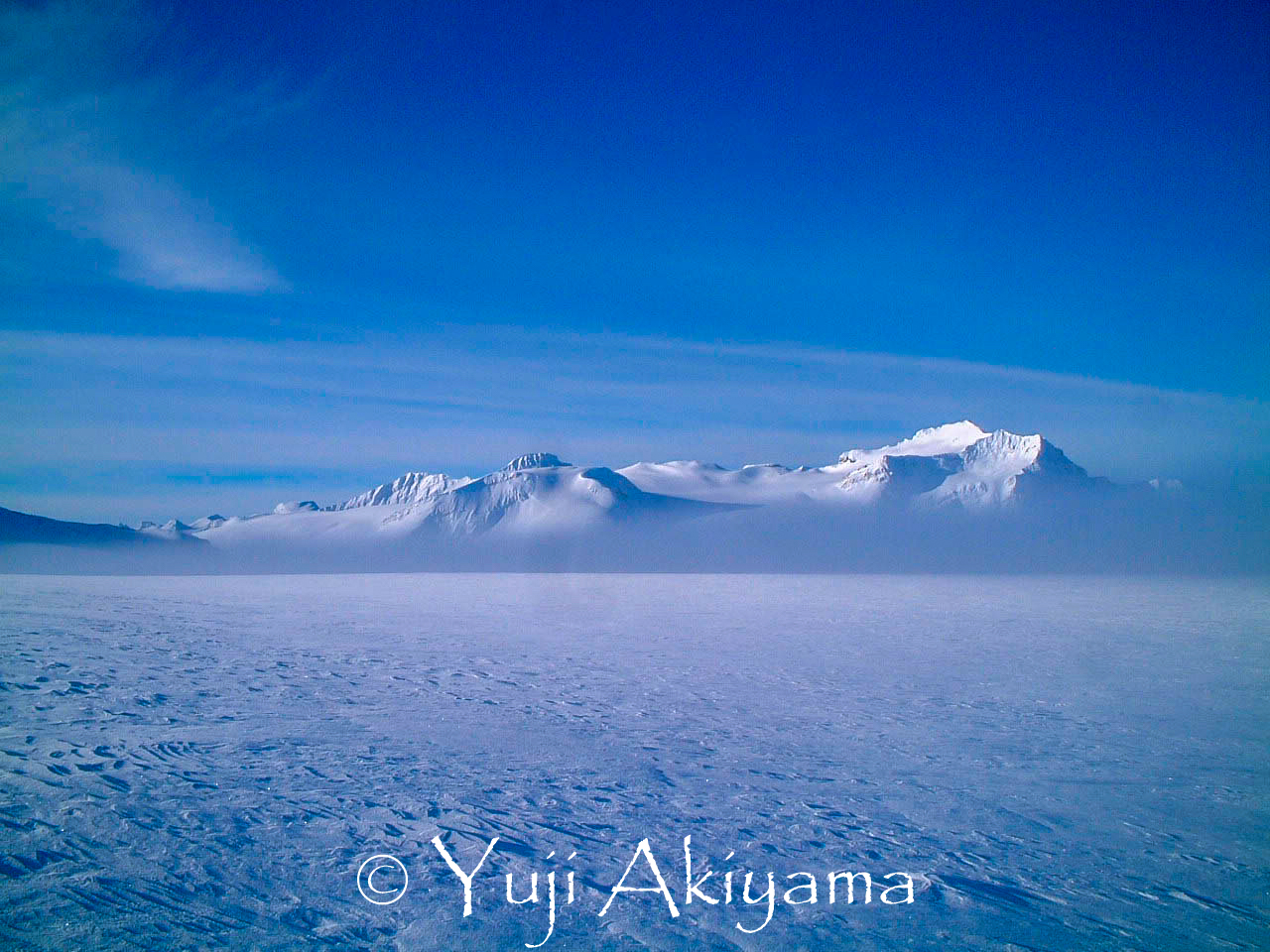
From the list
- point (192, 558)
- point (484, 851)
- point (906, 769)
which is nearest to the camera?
point (484, 851)

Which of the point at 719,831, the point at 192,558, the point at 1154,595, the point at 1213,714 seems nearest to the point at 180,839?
the point at 719,831

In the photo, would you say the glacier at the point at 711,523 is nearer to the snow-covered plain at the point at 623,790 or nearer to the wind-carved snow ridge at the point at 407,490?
the wind-carved snow ridge at the point at 407,490

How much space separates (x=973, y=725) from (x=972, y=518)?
10462 centimetres

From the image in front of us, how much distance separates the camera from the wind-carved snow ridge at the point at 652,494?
97688 millimetres

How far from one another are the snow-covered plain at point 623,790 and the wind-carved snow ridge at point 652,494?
83052 mm

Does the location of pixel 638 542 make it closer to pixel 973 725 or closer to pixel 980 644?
pixel 980 644

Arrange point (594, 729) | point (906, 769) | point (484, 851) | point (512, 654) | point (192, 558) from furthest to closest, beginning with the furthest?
point (192, 558), point (512, 654), point (594, 729), point (906, 769), point (484, 851)

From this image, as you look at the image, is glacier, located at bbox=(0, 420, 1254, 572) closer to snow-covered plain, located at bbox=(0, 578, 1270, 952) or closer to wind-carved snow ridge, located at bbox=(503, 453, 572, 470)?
wind-carved snow ridge, located at bbox=(503, 453, 572, 470)

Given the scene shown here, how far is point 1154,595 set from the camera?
88.4 ft

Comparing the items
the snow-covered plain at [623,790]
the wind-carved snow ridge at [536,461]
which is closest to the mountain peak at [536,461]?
the wind-carved snow ridge at [536,461]

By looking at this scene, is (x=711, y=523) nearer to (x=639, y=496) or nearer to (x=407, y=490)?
(x=639, y=496)

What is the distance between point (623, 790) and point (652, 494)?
339 ft

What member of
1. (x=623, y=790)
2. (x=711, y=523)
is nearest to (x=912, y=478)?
(x=711, y=523)

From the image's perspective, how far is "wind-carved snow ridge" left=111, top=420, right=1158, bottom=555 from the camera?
97688 mm
